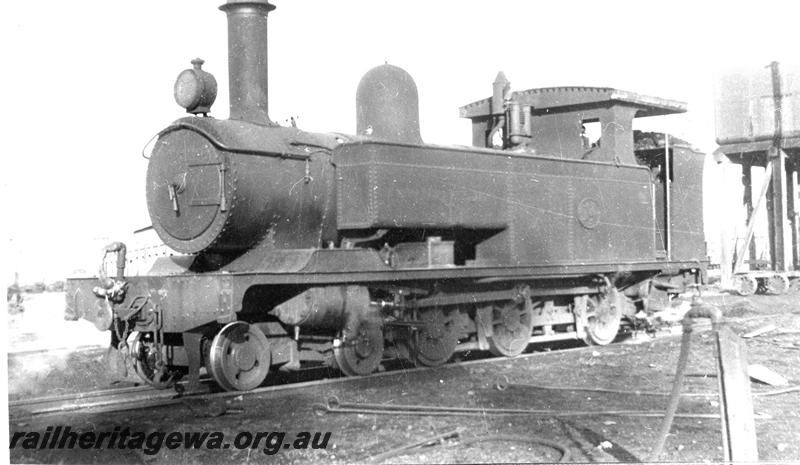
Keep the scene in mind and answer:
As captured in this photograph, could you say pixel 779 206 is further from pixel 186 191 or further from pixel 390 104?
pixel 186 191

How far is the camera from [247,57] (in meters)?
8.10

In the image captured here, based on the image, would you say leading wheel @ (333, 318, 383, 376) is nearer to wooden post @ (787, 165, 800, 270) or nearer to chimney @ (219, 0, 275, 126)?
chimney @ (219, 0, 275, 126)

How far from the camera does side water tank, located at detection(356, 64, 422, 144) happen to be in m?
8.85

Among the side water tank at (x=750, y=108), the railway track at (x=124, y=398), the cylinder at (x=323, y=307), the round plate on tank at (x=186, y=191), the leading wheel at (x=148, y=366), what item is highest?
the side water tank at (x=750, y=108)

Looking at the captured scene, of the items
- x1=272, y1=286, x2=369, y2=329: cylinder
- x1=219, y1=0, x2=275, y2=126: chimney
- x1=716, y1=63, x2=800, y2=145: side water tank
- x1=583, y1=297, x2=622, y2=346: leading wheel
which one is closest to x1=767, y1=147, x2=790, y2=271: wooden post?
x1=716, y1=63, x2=800, y2=145: side water tank

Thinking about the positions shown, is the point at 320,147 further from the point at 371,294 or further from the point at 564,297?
the point at 564,297

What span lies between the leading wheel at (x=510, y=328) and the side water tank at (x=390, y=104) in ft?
7.26

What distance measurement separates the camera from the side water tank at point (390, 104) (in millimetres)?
8852

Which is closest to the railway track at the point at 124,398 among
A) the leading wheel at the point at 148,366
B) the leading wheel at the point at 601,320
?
the leading wheel at the point at 148,366

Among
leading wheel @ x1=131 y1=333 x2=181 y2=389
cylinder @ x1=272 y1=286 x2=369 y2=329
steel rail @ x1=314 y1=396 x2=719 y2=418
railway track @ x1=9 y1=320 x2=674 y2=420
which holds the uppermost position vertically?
cylinder @ x1=272 y1=286 x2=369 y2=329

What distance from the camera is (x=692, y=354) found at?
8.95 m

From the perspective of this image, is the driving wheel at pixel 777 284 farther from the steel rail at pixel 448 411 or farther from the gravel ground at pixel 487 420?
the steel rail at pixel 448 411

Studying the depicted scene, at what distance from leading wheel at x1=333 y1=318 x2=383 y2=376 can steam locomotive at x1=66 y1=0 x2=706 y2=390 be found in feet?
0.05

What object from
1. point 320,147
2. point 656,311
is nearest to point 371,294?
point 320,147
